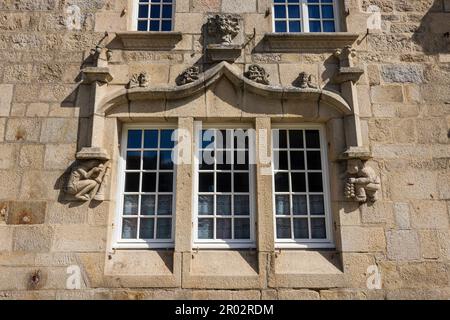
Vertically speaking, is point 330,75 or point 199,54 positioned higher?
point 199,54

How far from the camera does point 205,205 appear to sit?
16.9 ft

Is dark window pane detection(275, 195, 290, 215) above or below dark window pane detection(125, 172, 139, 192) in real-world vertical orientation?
below

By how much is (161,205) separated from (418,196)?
3.36 m

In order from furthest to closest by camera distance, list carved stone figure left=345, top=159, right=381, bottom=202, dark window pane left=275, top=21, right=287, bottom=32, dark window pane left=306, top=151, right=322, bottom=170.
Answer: dark window pane left=275, top=21, right=287, bottom=32
dark window pane left=306, top=151, right=322, bottom=170
carved stone figure left=345, top=159, right=381, bottom=202

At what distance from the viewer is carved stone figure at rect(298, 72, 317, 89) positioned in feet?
17.4

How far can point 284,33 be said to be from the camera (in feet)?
18.0

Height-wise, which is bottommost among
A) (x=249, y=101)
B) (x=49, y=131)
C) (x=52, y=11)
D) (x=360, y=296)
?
(x=360, y=296)

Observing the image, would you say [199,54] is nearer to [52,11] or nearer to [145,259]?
[52,11]

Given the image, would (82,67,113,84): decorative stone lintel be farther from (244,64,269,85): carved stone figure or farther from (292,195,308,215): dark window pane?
(292,195,308,215): dark window pane

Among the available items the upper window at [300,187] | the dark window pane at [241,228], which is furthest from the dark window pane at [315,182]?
the dark window pane at [241,228]

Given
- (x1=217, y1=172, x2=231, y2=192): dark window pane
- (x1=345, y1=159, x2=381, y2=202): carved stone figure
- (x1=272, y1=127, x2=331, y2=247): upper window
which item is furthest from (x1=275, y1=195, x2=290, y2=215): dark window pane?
(x1=345, y1=159, x2=381, y2=202): carved stone figure

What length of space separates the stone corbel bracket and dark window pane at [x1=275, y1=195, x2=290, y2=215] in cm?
77

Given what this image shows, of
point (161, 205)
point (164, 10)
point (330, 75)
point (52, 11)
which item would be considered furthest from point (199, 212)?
point (52, 11)

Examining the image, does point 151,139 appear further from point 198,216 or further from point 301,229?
point 301,229
